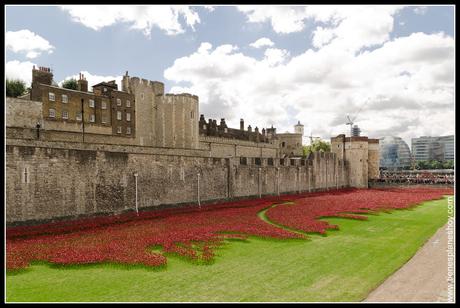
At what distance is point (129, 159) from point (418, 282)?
20799mm

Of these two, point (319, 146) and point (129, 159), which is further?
point (319, 146)

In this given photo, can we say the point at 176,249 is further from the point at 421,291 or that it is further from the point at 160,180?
the point at 160,180

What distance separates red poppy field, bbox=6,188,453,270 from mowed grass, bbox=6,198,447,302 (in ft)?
2.18

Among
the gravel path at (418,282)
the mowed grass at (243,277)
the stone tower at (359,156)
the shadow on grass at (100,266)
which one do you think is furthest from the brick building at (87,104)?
the gravel path at (418,282)

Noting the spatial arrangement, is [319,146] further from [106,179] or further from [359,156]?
[106,179]

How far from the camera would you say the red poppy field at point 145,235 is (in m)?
13.8

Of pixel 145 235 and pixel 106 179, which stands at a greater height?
pixel 106 179

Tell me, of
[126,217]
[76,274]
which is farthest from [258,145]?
[76,274]

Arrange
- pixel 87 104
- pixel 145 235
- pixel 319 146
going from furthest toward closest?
pixel 319 146 < pixel 87 104 < pixel 145 235

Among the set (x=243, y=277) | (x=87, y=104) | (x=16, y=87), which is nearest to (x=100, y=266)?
(x=243, y=277)

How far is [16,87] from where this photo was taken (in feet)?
196

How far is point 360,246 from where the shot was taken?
16.8 m

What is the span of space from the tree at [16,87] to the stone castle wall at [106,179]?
3654 centimetres
